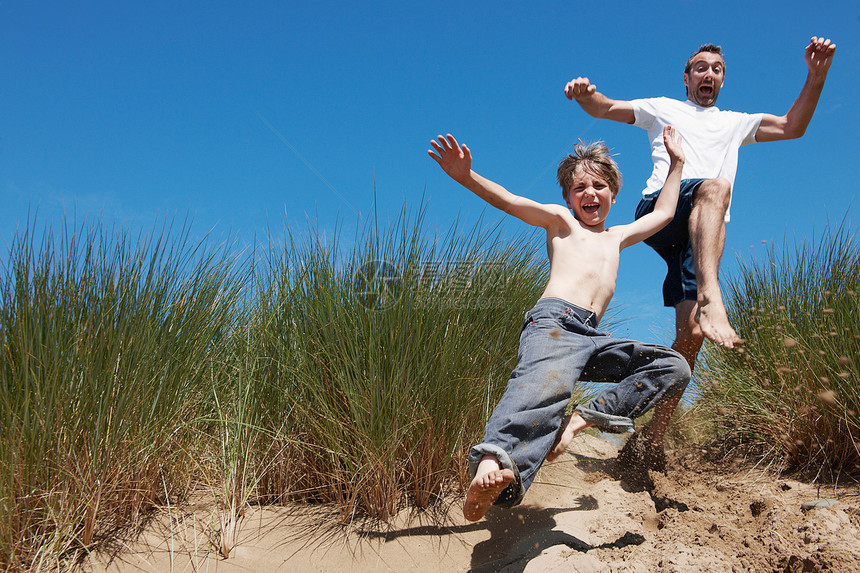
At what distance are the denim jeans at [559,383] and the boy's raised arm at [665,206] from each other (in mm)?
500

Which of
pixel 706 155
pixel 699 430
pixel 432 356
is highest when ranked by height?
pixel 706 155

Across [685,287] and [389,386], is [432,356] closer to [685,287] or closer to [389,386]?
[389,386]

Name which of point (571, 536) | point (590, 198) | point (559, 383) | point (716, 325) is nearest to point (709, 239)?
point (716, 325)

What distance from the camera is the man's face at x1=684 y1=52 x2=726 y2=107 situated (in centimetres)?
301

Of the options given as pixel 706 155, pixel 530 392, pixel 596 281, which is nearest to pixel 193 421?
pixel 530 392

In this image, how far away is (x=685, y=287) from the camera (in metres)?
2.78

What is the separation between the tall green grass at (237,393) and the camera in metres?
2.11

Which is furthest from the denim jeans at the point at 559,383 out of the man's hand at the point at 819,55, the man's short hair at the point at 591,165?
the man's hand at the point at 819,55

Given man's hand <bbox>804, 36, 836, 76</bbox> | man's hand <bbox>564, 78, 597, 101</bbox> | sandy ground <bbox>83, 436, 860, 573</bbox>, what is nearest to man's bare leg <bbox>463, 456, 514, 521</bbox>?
sandy ground <bbox>83, 436, 860, 573</bbox>

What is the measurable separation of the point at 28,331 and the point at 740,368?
353 centimetres

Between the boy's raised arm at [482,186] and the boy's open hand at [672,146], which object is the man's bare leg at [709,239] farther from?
the boy's raised arm at [482,186]

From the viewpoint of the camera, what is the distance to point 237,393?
2725 millimetres

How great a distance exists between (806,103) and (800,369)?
1320 mm

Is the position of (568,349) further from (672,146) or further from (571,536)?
(672,146)
